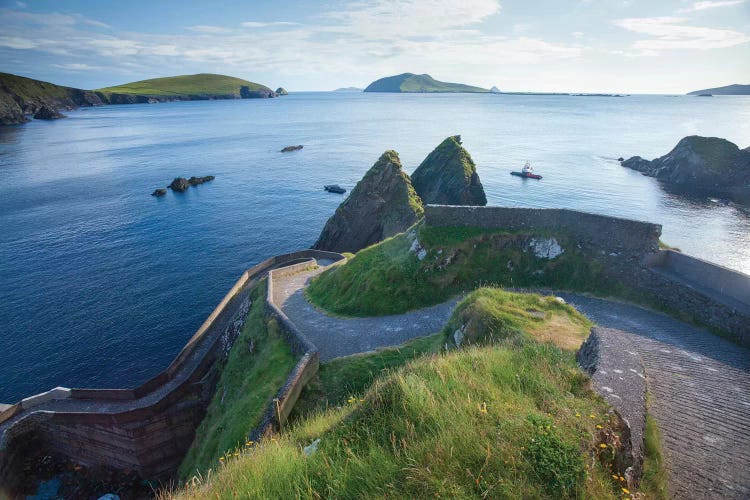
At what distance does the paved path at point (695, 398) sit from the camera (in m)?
7.84

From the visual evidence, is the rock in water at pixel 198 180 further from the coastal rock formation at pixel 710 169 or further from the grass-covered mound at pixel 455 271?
the coastal rock formation at pixel 710 169

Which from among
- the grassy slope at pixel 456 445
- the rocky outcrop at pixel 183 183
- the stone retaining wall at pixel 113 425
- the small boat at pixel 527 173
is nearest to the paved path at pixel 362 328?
the stone retaining wall at pixel 113 425

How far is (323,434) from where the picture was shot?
25.2 feet

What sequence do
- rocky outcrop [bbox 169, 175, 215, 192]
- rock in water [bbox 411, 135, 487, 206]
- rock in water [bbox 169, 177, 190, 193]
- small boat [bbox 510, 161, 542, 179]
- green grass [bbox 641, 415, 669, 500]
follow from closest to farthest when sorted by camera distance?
green grass [bbox 641, 415, 669, 500] < rock in water [bbox 411, 135, 487, 206] < small boat [bbox 510, 161, 542, 179] < rock in water [bbox 169, 177, 190, 193] < rocky outcrop [bbox 169, 175, 215, 192]

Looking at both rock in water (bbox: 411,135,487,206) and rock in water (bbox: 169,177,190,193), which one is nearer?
rock in water (bbox: 411,135,487,206)

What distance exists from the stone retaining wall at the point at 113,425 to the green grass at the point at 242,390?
180 cm

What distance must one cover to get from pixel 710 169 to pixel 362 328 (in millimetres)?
80676

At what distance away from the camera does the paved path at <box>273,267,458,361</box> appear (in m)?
20.1

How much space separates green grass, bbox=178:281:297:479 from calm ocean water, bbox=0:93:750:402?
34.0 feet

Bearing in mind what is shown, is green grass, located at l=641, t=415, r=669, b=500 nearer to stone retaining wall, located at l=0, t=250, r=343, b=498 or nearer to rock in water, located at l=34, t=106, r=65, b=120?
stone retaining wall, located at l=0, t=250, r=343, b=498

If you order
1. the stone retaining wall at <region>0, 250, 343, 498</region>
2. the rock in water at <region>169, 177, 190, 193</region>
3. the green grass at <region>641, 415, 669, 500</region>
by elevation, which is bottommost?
the stone retaining wall at <region>0, 250, 343, 498</region>

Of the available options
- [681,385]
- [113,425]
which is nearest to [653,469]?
[681,385]

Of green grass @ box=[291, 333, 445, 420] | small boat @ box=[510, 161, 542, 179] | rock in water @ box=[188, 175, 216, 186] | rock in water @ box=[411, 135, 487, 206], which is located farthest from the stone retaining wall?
small boat @ box=[510, 161, 542, 179]

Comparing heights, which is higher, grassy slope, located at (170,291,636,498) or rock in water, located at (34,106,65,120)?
rock in water, located at (34,106,65,120)
